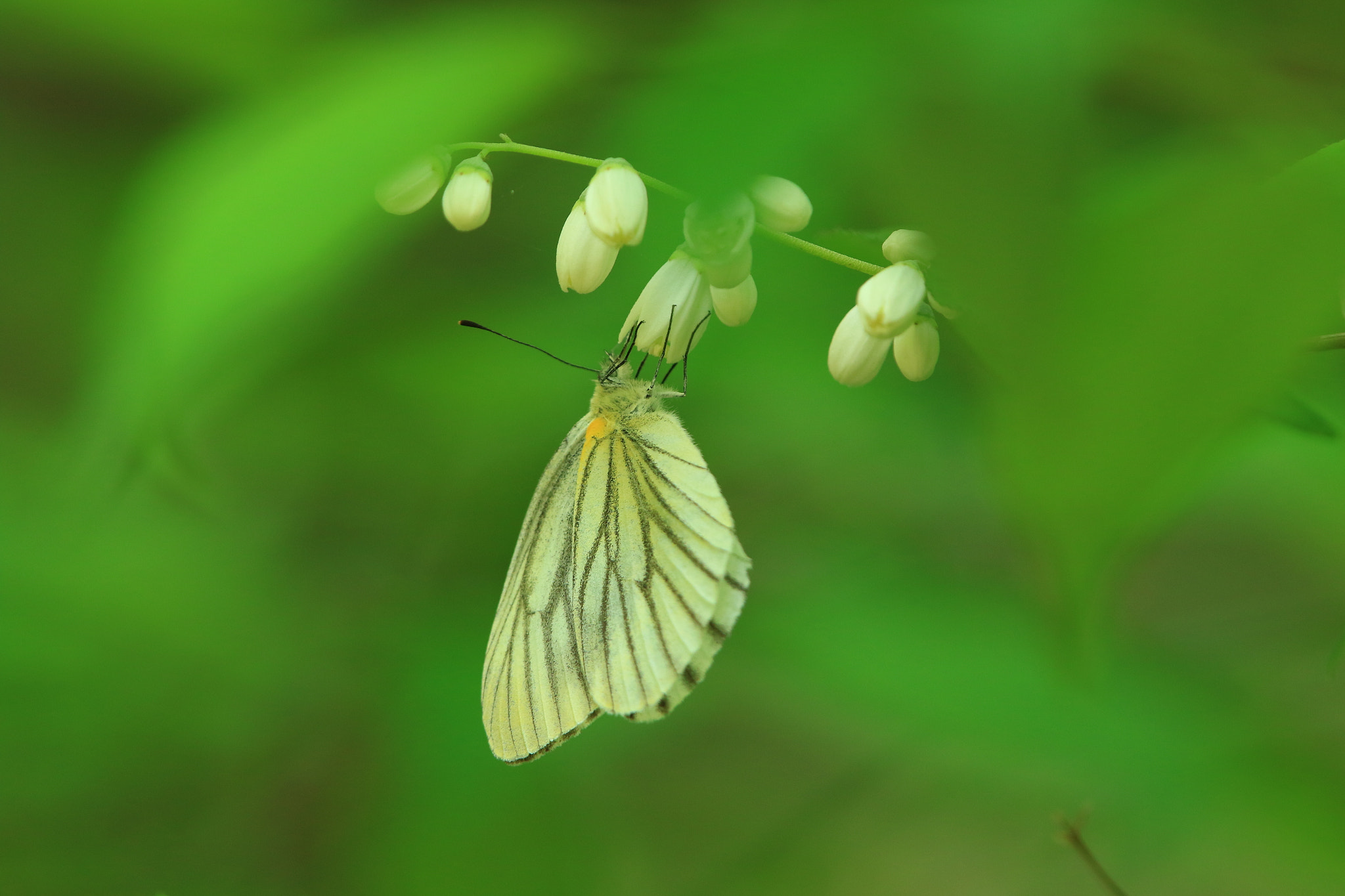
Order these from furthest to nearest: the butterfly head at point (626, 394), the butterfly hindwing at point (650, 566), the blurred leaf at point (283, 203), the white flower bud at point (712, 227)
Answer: the butterfly head at point (626, 394), the butterfly hindwing at point (650, 566), the blurred leaf at point (283, 203), the white flower bud at point (712, 227)

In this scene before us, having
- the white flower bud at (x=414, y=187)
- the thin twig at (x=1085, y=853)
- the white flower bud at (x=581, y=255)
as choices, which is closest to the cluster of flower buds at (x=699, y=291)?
the white flower bud at (x=581, y=255)

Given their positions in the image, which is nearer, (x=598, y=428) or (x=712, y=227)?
(x=712, y=227)

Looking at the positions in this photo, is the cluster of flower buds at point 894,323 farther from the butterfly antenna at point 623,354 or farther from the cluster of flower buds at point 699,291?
the butterfly antenna at point 623,354

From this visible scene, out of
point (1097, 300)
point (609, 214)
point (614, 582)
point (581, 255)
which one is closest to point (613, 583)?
point (614, 582)

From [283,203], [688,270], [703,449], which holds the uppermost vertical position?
[688,270]

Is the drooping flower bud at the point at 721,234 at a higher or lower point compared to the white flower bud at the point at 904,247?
lower

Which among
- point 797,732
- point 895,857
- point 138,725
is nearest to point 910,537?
point 797,732

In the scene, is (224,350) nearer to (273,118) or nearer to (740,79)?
(273,118)

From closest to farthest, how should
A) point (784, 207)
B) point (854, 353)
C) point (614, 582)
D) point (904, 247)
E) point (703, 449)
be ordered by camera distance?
point (784, 207), point (904, 247), point (854, 353), point (614, 582), point (703, 449)

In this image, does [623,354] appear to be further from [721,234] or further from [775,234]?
[721,234]
